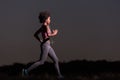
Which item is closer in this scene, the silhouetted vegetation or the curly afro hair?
the curly afro hair

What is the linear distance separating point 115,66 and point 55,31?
3126 mm

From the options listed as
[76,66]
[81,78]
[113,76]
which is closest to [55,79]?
[81,78]

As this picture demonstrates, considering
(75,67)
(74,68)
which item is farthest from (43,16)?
(75,67)

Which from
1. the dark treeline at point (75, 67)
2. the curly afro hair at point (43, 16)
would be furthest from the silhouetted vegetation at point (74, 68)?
the curly afro hair at point (43, 16)

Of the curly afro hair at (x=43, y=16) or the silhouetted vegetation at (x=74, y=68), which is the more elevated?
the curly afro hair at (x=43, y=16)

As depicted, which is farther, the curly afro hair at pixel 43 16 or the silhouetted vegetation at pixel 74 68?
the silhouetted vegetation at pixel 74 68

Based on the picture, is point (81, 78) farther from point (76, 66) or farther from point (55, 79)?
point (76, 66)

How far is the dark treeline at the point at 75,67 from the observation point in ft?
36.4

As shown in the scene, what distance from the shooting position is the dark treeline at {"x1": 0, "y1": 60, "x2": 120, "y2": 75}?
1109 cm

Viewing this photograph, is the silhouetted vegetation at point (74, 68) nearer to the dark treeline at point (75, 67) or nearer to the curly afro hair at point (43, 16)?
the dark treeline at point (75, 67)

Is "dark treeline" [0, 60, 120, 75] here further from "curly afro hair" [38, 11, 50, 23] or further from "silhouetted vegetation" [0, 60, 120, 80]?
"curly afro hair" [38, 11, 50, 23]

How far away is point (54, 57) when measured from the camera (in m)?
9.31

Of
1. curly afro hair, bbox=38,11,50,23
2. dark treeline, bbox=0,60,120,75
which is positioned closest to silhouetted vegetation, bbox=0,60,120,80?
dark treeline, bbox=0,60,120,75

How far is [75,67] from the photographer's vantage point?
11.6m
